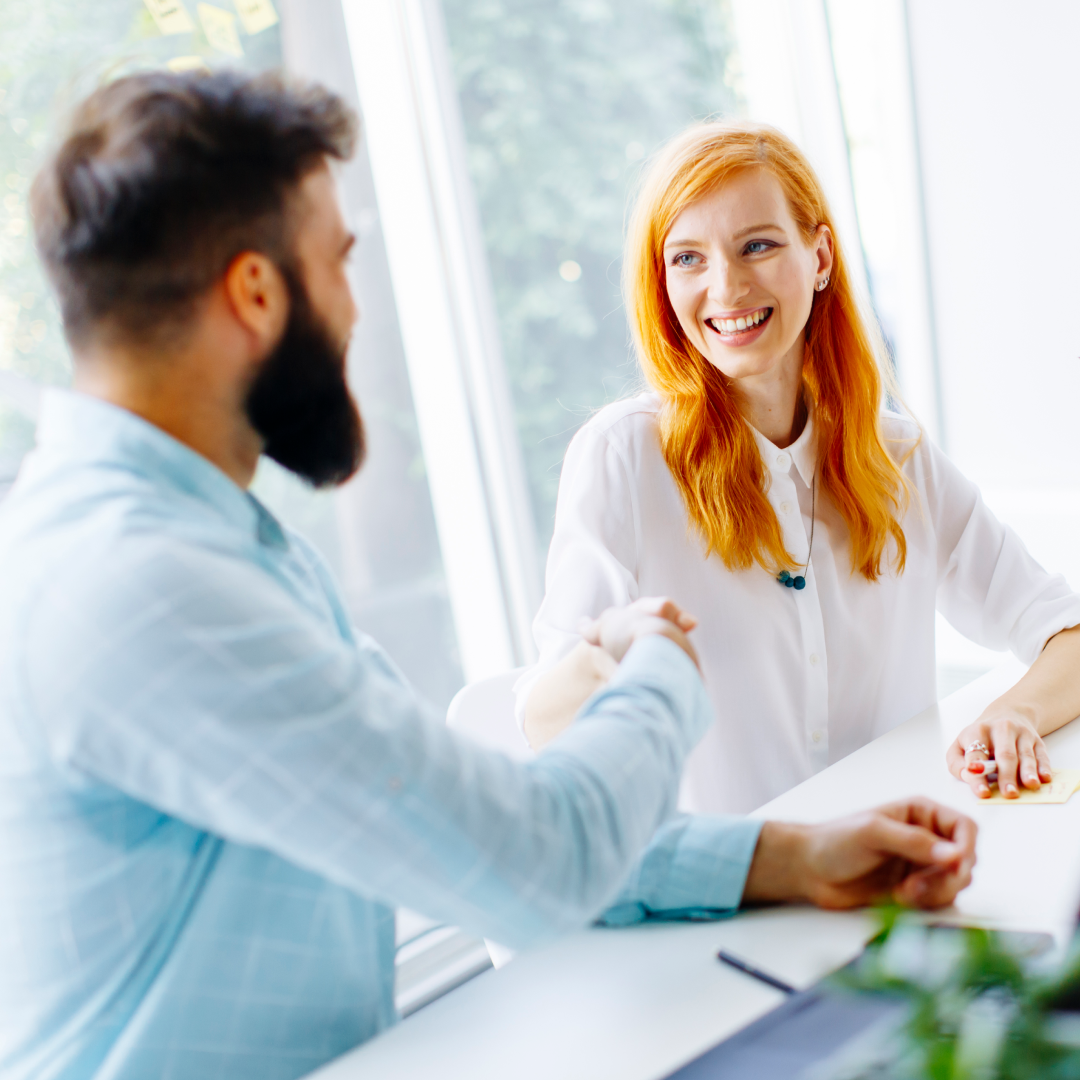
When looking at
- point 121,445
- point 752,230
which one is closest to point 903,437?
point 752,230

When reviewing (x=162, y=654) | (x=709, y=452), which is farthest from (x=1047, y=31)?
(x=162, y=654)

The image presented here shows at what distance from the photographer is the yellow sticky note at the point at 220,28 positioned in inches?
92.5

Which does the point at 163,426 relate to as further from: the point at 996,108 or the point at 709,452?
the point at 996,108

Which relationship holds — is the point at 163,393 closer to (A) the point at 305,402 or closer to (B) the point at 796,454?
(A) the point at 305,402

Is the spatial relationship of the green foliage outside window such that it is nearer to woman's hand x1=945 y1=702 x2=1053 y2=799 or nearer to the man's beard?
woman's hand x1=945 y1=702 x2=1053 y2=799

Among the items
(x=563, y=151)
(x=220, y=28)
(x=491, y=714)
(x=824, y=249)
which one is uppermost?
(x=220, y=28)

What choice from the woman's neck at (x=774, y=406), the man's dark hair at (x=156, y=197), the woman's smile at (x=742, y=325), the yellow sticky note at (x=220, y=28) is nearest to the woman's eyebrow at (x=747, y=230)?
the woman's smile at (x=742, y=325)

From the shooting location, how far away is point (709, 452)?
1.67 meters

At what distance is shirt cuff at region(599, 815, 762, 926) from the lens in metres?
1.03

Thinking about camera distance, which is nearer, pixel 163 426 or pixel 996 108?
pixel 163 426

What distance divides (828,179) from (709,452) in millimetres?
1989

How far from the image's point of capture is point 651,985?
93 centimetres

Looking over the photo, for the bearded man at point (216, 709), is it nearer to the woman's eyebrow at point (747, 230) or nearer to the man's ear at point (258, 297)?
the man's ear at point (258, 297)

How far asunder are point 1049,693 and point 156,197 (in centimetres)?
127
